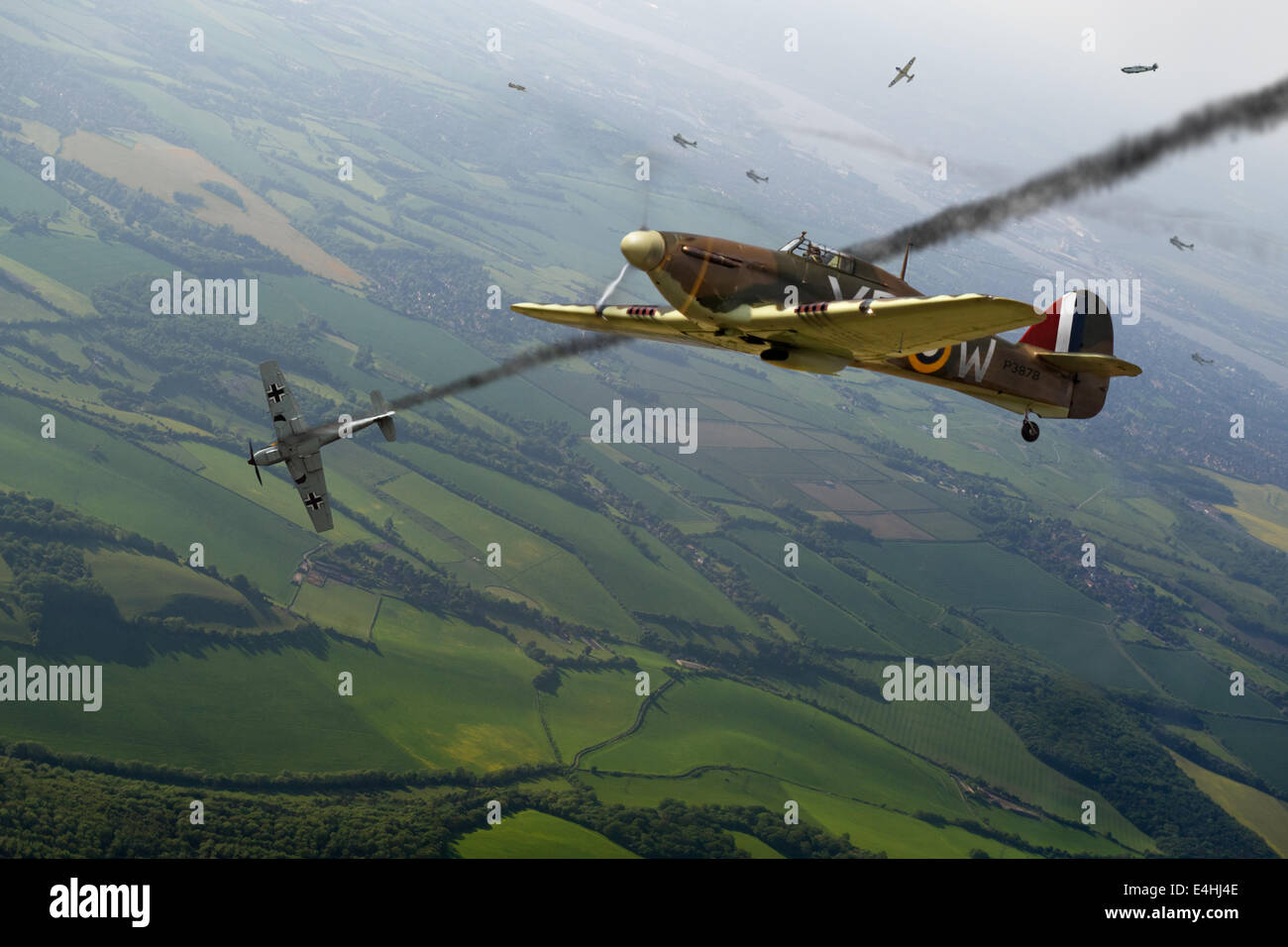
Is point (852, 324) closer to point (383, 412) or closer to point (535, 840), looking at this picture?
point (383, 412)

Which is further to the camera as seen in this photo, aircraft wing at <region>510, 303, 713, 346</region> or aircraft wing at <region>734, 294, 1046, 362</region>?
aircraft wing at <region>510, 303, 713, 346</region>

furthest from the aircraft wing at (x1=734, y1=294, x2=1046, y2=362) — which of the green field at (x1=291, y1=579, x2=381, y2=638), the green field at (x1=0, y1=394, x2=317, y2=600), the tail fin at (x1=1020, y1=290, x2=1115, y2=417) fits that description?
the green field at (x1=0, y1=394, x2=317, y2=600)

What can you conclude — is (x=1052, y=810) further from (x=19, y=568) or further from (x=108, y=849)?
(x=19, y=568)

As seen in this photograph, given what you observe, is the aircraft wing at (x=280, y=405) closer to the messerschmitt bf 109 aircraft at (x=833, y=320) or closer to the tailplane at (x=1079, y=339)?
the messerschmitt bf 109 aircraft at (x=833, y=320)

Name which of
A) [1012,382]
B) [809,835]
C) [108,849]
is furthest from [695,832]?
[1012,382]

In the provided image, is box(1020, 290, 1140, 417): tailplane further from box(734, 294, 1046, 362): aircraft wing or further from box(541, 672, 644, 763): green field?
box(541, 672, 644, 763): green field

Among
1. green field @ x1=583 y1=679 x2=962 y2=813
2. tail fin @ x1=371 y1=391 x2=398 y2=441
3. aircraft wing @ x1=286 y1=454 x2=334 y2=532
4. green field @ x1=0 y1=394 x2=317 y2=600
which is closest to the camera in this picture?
tail fin @ x1=371 y1=391 x2=398 y2=441

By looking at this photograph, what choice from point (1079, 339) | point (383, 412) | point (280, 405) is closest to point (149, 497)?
point (280, 405)
